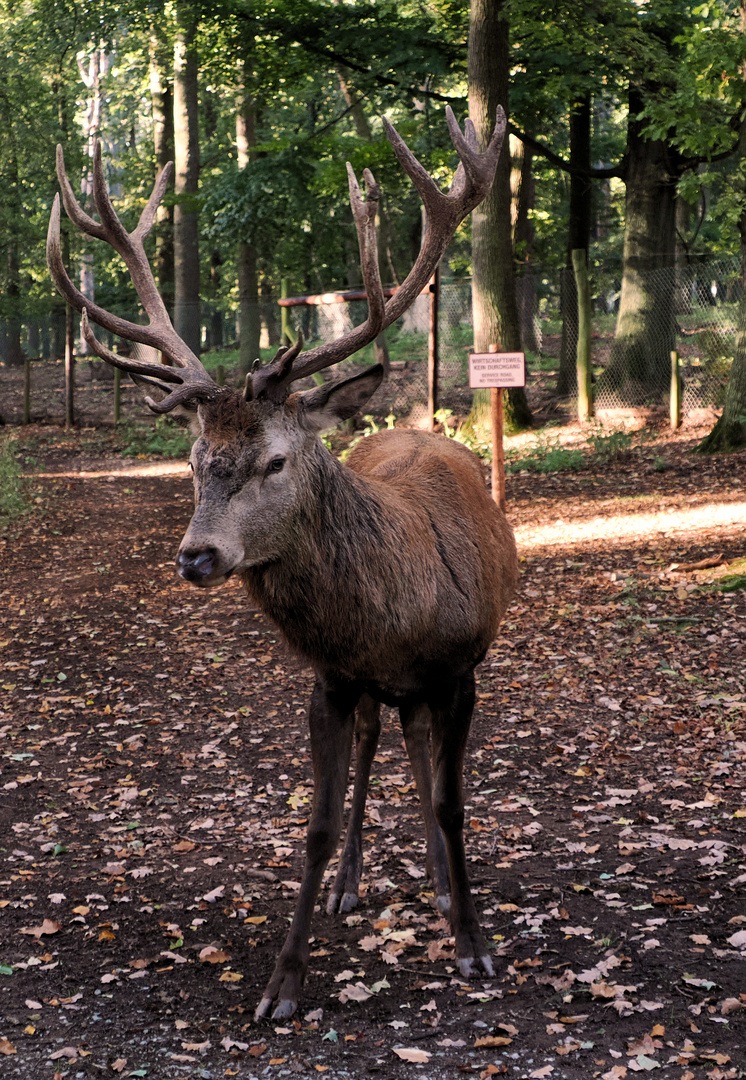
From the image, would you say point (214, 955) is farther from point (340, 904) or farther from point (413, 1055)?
point (413, 1055)

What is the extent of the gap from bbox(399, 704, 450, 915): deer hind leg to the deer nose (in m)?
1.46

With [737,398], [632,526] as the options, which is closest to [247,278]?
[737,398]

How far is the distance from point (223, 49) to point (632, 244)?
32.4 feet

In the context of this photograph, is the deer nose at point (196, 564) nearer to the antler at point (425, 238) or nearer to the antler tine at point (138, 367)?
the antler at point (425, 238)

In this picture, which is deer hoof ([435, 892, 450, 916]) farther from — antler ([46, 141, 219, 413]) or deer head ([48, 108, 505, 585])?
antler ([46, 141, 219, 413])

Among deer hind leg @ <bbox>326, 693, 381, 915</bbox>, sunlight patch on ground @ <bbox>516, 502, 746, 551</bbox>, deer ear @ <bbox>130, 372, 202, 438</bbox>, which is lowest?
deer hind leg @ <bbox>326, 693, 381, 915</bbox>

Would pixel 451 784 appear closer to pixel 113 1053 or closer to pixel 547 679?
pixel 113 1053

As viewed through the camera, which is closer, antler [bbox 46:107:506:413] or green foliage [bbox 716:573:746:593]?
antler [bbox 46:107:506:413]

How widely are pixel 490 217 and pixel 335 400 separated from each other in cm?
1084

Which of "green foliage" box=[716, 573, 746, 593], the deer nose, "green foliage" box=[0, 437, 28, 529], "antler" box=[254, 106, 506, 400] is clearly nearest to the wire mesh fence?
"green foliage" box=[0, 437, 28, 529]

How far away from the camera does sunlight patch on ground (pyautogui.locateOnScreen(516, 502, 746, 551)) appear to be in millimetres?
9977

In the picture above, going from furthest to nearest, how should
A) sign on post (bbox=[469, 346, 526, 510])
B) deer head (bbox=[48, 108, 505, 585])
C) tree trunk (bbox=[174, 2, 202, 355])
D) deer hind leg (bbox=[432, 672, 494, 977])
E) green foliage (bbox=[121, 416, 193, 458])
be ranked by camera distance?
tree trunk (bbox=[174, 2, 202, 355])
green foliage (bbox=[121, 416, 193, 458])
sign on post (bbox=[469, 346, 526, 510])
deer hind leg (bbox=[432, 672, 494, 977])
deer head (bbox=[48, 108, 505, 585])

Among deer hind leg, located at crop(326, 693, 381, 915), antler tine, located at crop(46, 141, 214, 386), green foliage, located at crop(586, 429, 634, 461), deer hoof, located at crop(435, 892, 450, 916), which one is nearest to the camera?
antler tine, located at crop(46, 141, 214, 386)

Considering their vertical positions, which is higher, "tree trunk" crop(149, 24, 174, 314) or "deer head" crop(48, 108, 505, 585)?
"tree trunk" crop(149, 24, 174, 314)
